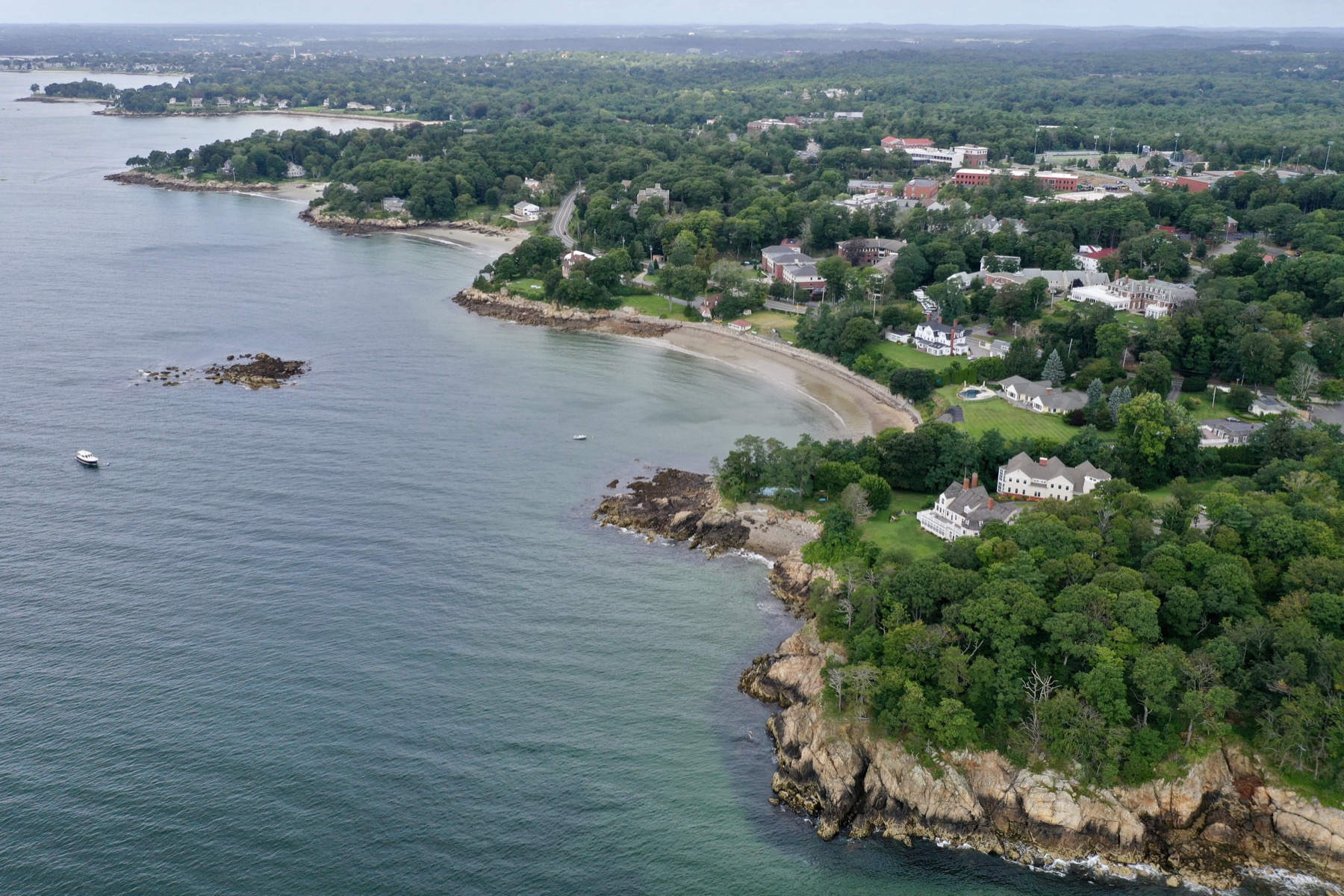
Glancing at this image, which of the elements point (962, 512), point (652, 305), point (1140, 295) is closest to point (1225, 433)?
point (962, 512)

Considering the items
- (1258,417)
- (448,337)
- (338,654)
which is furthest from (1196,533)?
(448,337)

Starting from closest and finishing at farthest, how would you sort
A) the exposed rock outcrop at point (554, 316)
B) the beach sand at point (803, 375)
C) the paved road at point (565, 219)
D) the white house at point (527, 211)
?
the beach sand at point (803, 375) < the exposed rock outcrop at point (554, 316) < the paved road at point (565, 219) < the white house at point (527, 211)

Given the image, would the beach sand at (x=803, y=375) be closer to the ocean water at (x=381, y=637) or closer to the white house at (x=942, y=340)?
the ocean water at (x=381, y=637)

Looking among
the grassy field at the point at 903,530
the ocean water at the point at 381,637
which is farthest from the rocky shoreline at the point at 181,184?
the grassy field at the point at 903,530

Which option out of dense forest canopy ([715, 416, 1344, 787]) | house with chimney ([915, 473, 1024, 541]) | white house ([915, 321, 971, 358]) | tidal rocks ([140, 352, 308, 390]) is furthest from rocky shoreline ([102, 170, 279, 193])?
dense forest canopy ([715, 416, 1344, 787])

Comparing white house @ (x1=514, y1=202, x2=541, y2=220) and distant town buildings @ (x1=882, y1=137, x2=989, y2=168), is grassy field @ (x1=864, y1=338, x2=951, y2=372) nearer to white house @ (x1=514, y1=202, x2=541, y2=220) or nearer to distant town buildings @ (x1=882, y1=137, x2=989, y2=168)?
white house @ (x1=514, y1=202, x2=541, y2=220)

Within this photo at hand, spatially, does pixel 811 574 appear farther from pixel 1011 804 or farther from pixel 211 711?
pixel 211 711
